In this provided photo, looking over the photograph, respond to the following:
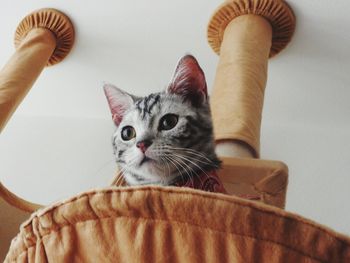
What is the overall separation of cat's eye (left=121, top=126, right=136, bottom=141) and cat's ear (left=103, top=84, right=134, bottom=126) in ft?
0.24

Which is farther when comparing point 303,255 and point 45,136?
point 45,136

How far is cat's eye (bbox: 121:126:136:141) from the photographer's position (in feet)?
2.56

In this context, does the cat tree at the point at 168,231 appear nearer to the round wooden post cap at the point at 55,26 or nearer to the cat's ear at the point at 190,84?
A: the cat's ear at the point at 190,84

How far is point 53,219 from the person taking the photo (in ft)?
1.64

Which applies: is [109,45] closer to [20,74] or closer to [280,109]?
[20,74]

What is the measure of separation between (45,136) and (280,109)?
3.09ft

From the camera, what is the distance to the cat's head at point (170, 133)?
71cm

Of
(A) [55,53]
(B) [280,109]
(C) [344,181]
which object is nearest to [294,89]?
(B) [280,109]

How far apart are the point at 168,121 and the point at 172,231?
1.01 ft

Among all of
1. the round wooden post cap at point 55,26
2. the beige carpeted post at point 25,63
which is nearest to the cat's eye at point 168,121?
the beige carpeted post at point 25,63

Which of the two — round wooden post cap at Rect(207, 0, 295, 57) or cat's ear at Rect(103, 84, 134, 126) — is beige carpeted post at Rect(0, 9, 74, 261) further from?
round wooden post cap at Rect(207, 0, 295, 57)

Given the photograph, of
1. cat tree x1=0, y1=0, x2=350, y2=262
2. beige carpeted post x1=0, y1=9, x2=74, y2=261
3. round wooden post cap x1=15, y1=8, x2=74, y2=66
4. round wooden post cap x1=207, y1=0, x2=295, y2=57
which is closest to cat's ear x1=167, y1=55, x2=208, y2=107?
cat tree x1=0, y1=0, x2=350, y2=262

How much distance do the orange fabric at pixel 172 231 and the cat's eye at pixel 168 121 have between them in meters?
0.28

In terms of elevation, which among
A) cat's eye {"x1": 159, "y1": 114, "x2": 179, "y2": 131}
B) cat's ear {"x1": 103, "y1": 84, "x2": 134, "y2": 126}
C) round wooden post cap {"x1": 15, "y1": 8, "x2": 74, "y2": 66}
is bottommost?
cat's eye {"x1": 159, "y1": 114, "x2": 179, "y2": 131}
